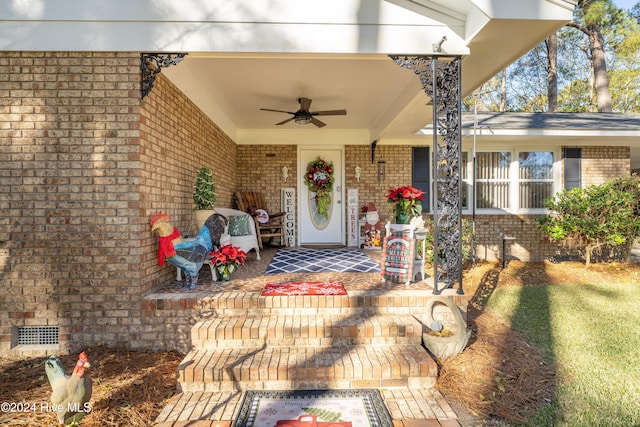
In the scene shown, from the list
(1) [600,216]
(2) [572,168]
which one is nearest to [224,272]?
(1) [600,216]

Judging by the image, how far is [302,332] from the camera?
2707 millimetres

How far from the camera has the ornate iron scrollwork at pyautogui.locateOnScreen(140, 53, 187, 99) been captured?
302 cm

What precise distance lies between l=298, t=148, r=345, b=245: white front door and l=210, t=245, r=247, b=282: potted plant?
11.6 feet

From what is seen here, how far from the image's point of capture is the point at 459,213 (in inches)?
129

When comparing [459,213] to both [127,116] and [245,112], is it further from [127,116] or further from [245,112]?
[245,112]

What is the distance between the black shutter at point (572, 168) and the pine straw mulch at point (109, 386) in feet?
26.3

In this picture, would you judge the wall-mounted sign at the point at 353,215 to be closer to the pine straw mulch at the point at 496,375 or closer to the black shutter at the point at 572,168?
the pine straw mulch at the point at 496,375

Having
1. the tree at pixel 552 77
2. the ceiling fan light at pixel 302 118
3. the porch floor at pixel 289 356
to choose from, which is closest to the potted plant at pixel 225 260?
the porch floor at pixel 289 356

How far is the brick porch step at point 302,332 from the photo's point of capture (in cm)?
267

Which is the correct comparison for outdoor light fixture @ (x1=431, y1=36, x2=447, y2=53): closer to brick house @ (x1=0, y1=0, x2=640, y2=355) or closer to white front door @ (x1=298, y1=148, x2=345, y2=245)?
brick house @ (x1=0, y1=0, x2=640, y2=355)

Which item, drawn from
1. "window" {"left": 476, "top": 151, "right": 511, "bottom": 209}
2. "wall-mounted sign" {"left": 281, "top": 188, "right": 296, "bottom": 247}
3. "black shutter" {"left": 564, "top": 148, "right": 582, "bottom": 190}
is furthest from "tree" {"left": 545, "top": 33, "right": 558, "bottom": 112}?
"wall-mounted sign" {"left": 281, "top": 188, "right": 296, "bottom": 247}

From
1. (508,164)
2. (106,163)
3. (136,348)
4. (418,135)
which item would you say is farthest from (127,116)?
(508,164)

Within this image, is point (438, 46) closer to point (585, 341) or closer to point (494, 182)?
point (585, 341)

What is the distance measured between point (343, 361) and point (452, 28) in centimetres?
317
